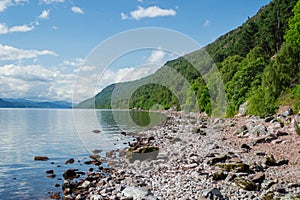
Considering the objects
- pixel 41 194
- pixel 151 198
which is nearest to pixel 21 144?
pixel 41 194

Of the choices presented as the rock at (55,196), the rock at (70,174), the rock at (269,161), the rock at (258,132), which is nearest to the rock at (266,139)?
the rock at (258,132)

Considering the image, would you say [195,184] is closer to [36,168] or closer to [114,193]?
[114,193]

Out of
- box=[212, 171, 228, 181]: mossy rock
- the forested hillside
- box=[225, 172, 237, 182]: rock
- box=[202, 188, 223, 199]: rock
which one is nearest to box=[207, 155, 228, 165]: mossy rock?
box=[212, 171, 228, 181]: mossy rock

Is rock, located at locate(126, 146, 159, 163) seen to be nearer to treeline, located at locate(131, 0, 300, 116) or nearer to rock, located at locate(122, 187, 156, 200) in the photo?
rock, located at locate(122, 187, 156, 200)

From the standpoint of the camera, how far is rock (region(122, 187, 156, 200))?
493 inches

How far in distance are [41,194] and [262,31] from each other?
69.8 meters

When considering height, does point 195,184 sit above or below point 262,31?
below

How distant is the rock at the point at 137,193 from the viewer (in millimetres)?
12522

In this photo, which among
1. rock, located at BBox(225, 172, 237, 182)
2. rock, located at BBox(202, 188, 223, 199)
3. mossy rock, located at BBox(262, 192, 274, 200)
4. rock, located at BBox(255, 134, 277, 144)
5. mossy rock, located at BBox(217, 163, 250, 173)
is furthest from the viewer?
rock, located at BBox(255, 134, 277, 144)

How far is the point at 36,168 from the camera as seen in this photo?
878 inches

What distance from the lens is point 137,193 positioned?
13.0 meters

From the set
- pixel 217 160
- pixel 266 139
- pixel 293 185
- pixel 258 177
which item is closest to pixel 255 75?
pixel 266 139

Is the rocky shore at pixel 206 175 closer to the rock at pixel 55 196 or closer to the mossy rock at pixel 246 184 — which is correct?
the mossy rock at pixel 246 184

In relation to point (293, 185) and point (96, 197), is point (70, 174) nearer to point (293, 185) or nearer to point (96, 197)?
point (96, 197)
